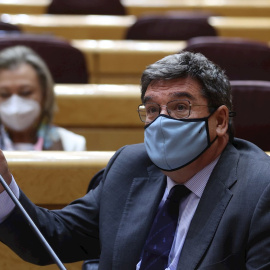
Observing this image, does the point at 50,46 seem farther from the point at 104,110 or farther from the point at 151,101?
the point at 151,101

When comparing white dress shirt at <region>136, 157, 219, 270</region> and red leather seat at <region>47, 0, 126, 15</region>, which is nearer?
white dress shirt at <region>136, 157, 219, 270</region>

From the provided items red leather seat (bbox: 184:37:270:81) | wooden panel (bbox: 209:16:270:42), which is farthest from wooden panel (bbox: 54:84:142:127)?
wooden panel (bbox: 209:16:270:42)

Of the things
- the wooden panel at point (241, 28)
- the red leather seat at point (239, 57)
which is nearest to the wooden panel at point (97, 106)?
the red leather seat at point (239, 57)

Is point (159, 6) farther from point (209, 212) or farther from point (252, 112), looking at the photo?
point (209, 212)

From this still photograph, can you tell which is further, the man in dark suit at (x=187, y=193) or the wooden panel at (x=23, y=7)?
the wooden panel at (x=23, y=7)

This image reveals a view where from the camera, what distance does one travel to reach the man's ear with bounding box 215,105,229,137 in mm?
498

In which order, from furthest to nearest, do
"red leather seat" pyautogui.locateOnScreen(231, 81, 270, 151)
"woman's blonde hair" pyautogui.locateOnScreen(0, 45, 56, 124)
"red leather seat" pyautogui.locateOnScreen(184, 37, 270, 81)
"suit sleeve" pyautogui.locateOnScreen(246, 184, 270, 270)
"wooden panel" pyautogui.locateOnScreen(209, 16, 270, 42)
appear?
1. "wooden panel" pyautogui.locateOnScreen(209, 16, 270, 42)
2. "red leather seat" pyautogui.locateOnScreen(184, 37, 270, 81)
3. "woman's blonde hair" pyautogui.locateOnScreen(0, 45, 56, 124)
4. "red leather seat" pyautogui.locateOnScreen(231, 81, 270, 151)
5. "suit sleeve" pyautogui.locateOnScreen(246, 184, 270, 270)

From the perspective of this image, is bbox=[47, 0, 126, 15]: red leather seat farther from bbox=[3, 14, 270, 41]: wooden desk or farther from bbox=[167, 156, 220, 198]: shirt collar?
bbox=[167, 156, 220, 198]: shirt collar

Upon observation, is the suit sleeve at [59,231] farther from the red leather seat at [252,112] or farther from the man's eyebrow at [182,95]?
the red leather seat at [252,112]

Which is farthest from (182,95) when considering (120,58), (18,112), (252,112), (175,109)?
(120,58)

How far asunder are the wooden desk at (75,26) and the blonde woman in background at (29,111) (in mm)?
502

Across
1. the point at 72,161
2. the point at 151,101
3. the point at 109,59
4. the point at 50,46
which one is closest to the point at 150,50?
the point at 109,59

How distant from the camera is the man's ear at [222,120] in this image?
1.63 ft

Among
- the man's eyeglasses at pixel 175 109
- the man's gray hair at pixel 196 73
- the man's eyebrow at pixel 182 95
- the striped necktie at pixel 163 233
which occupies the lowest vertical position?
the striped necktie at pixel 163 233
